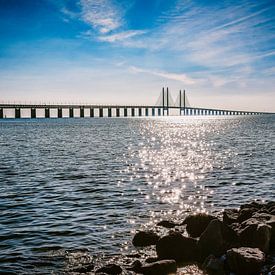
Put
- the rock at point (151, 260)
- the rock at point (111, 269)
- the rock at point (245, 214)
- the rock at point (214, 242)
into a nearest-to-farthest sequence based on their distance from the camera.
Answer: the rock at point (111, 269) < the rock at point (151, 260) < the rock at point (214, 242) < the rock at point (245, 214)

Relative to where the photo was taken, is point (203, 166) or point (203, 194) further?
point (203, 166)

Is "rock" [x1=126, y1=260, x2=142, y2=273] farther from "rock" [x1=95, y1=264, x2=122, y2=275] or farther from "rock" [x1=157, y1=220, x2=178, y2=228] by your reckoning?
"rock" [x1=157, y1=220, x2=178, y2=228]

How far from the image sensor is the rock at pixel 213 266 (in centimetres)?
1077

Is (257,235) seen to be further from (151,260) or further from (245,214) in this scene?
(151,260)

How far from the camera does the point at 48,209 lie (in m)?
18.2

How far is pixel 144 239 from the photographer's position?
13.5 metres

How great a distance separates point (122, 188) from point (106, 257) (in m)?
11.4

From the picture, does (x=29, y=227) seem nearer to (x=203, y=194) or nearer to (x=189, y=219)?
(x=189, y=219)

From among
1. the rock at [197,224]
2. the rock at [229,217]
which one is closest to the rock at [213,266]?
the rock at [197,224]

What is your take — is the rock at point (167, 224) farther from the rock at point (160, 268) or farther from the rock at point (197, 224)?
the rock at point (160, 268)

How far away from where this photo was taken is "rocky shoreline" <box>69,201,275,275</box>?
1075 cm

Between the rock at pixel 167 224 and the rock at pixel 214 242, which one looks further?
the rock at pixel 167 224

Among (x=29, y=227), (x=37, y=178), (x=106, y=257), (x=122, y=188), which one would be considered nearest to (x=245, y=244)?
(x=106, y=257)

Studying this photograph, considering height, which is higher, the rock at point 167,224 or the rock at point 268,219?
the rock at point 268,219
